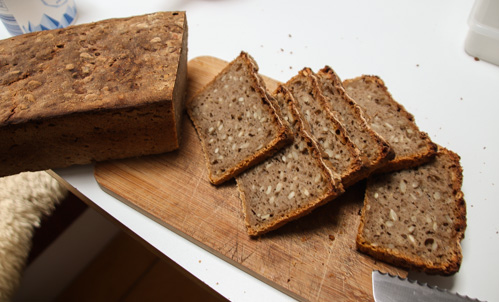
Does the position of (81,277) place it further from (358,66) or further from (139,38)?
(358,66)

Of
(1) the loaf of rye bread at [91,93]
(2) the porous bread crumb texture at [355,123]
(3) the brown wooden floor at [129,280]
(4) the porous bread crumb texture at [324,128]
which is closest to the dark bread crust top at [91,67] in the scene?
(1) the loaf of rye bread at [91,93]

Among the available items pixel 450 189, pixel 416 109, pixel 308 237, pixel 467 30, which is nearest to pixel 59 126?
pixel 308 237

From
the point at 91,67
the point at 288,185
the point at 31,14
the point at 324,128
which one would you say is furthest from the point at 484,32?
the point at 31,14

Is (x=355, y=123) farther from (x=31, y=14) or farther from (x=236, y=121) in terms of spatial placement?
(x=31, y=14)

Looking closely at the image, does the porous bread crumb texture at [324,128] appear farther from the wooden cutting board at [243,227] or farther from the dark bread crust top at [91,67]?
the dark bread crust top at [91,67]

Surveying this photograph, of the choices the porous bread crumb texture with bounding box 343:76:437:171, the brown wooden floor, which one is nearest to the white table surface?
the porous bread crumb texture with bounding box 343:76:437:171

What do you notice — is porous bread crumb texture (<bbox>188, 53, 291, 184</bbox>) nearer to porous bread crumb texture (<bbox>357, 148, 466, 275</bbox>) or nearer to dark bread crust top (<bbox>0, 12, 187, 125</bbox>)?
dark bread crust top (<bbox>0, 12, 187, 125</bbox>)
